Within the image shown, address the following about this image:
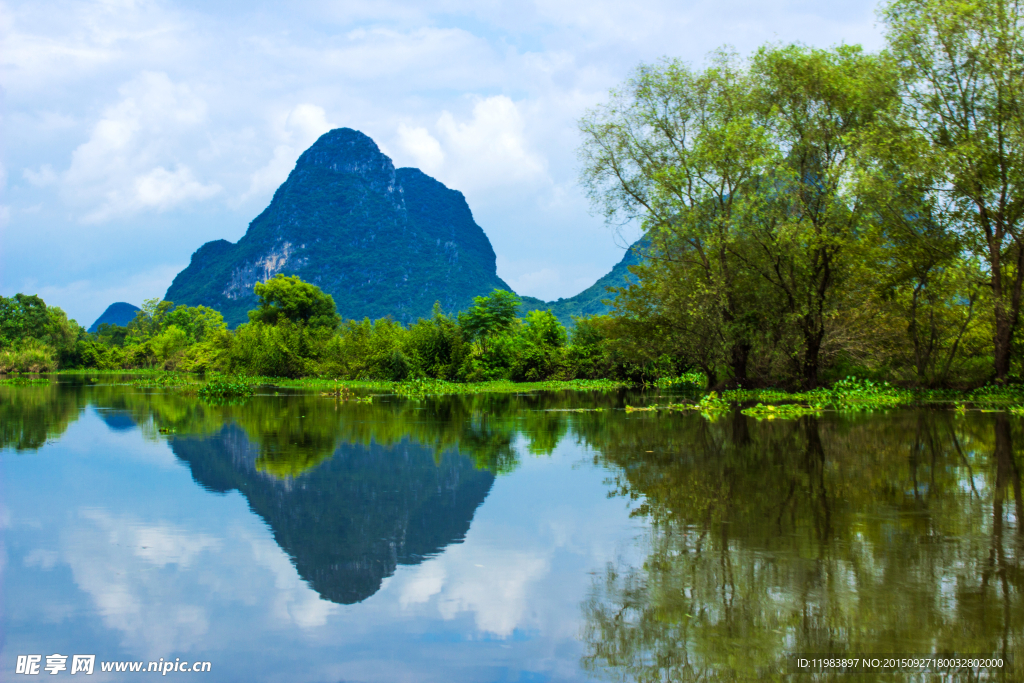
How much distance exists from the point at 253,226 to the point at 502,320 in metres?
172

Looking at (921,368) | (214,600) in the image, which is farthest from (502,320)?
(214,600)

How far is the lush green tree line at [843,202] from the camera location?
784 inches

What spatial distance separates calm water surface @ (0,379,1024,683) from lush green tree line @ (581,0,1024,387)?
11.3m

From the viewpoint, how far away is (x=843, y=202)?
21406 millimetres

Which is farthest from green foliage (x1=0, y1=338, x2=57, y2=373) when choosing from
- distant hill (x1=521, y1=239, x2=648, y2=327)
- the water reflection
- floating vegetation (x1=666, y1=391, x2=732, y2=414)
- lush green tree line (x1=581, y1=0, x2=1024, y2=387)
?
the water reflection

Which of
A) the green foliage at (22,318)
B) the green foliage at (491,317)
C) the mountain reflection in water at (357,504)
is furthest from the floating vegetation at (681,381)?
the green foliage at (22,318)

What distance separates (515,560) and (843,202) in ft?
64.7

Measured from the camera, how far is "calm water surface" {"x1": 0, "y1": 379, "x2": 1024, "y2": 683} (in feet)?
13.2

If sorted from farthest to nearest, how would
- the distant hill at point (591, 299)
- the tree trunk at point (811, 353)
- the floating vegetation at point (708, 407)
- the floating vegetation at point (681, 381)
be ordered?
the distant hill at point (591, 299) < the floating vegetation at point (681, 381) < the tree trunk at point (811, 353) < the floating vegetation at point (708, 407)

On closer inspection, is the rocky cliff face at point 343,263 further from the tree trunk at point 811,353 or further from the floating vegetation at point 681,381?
the tree trunk at point 811,353

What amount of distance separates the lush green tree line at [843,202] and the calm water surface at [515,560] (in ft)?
37.2

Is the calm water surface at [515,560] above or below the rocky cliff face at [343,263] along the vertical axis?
below

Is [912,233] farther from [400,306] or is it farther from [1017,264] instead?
[400,306]

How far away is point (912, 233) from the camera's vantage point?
21.0m
